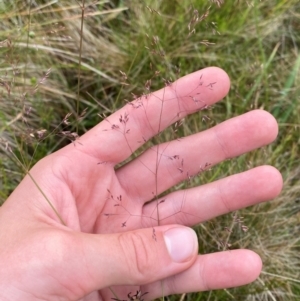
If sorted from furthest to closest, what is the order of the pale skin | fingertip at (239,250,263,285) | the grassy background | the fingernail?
the grassy background
fingertip at (239,250,263,285)
the fingernail
the pale skin

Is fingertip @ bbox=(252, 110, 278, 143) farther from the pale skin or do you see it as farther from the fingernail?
the fingernail

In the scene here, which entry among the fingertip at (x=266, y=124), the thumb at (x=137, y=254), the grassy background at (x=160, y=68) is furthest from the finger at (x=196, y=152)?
the thumb at (x=137, y=254)

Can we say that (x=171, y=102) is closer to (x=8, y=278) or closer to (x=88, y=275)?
(x=88, y=275)

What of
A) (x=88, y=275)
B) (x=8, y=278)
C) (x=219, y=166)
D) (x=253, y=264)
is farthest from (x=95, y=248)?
(x=219, y=166)

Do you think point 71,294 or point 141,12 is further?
point 141,12

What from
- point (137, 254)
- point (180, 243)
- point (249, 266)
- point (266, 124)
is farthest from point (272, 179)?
point (137, 254)

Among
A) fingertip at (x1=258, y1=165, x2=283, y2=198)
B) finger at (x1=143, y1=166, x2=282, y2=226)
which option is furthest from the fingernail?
Answer: fingertip at (x1=258, y1=165, x2=283, y2=198)

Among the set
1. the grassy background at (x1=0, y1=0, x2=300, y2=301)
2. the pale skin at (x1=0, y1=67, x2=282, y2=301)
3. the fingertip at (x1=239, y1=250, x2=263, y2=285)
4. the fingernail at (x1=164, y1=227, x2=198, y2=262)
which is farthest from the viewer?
the grassy background at (x1=0, y1=0, x2=300, y2=301)
